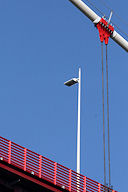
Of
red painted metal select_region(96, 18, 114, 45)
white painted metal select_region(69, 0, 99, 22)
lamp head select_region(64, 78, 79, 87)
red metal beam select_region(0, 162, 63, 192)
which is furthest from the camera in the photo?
white painted metal select_region(69, 0, 99, 22)

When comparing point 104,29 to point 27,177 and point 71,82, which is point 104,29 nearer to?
point 71,82

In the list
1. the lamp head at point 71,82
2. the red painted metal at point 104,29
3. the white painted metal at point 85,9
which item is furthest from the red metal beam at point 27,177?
the white painted metal at point 85,9

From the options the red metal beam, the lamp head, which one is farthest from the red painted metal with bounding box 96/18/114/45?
the red metal beam

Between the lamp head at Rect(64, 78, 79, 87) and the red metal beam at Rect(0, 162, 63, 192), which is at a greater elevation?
the lamp head at Rect(64, 78, 79, 87)

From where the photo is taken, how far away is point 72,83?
58.4 m

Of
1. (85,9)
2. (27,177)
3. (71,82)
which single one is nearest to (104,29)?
(85,9)

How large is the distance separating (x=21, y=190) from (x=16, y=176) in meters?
1.29

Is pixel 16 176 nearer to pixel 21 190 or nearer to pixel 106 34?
pixel 21 190

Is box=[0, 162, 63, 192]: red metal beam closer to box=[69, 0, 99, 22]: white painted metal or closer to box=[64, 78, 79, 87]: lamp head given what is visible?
box=[64, 78, 79, 87]: lamp head

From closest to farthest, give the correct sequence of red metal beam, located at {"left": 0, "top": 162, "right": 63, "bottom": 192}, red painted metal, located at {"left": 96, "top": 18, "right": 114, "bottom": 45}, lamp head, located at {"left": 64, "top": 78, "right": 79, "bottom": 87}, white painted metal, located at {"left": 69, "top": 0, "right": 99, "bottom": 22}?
red metal beam, located at {"left": 0, "top": 162, "right": 63, "bottom": 192}
lamp head, located at {"left": 64, "top": 78, "right": 79, "bottom": 87}
red painted metal, located at {"left": 96, "top": 18, "right": 114, "bottom": 45}
white painted metal, located at {"left": 69, "top": 0, "right": 99, "bottom": 22}

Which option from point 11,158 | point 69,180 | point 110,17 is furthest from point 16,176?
point 110,17

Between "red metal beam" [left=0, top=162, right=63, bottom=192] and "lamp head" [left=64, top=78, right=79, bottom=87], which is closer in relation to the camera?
→ "red metal beam" [left=0, top=162, right=63, bottom=192]

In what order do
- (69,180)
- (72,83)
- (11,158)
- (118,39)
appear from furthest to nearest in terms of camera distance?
(118,39) → (72,83) → (69,180) → (11,158)

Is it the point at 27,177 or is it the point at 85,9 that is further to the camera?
the point at 85,9
